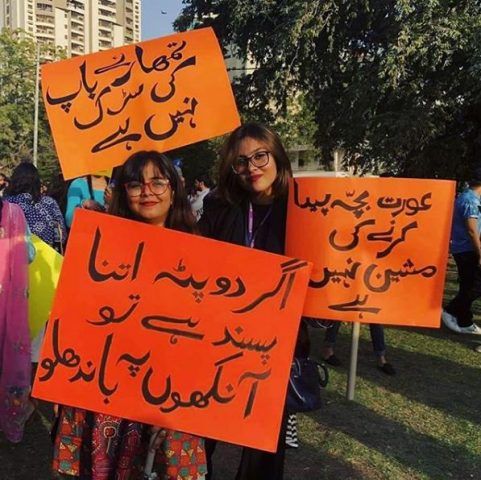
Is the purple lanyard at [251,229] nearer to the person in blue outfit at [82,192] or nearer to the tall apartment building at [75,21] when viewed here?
the person in blue outfit at [82,192]

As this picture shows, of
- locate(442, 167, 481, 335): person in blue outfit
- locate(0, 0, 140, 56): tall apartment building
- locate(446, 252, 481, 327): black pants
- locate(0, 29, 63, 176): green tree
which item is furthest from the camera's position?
locate(0, 0, 140, 56): tall apartment building

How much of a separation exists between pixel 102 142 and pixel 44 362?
1163 millimetres

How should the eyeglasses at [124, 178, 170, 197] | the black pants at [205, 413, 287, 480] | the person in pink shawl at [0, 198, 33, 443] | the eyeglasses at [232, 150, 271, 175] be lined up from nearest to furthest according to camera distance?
the eyeglasses at [124, 178, 170, 197], the eyeglasses at [232, 150, 271, 175], the black pants at [205, 413, 287, 480], the person in pink shawl at [0, 198, 33, 443]

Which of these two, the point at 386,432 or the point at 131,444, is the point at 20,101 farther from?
the point at 131,444

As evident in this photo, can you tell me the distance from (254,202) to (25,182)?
2423 mm

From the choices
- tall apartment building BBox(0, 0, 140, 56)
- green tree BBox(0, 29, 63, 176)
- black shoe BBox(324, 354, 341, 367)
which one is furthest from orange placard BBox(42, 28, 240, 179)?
tall apartment building BBox(0, 0, 140, 56)

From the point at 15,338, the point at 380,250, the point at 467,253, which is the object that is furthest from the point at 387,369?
the point at 15,338

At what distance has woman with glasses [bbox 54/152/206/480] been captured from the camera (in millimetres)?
1874

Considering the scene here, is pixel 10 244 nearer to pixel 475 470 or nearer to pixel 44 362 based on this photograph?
pixel 44 362

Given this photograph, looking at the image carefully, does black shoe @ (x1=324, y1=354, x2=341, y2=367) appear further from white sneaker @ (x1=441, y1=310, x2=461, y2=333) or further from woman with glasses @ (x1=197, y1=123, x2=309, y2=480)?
woman with glasses @ (x1=197, y1=123, x2=309, y2=480)

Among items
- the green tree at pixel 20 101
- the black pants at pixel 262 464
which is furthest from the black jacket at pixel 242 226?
the green tree at pixel 20 101

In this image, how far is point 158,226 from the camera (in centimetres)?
194

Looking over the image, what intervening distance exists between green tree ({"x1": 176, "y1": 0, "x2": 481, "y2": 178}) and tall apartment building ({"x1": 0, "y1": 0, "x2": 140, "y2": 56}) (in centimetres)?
9544

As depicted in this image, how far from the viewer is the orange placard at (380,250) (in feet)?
8.23
